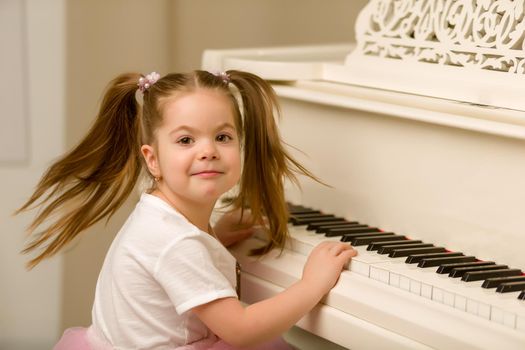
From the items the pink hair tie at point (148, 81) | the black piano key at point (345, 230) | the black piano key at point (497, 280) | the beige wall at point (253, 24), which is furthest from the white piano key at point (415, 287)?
the beige wall at point (253, 24)

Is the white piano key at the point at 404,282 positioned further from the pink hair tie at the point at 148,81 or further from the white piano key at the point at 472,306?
the pink hair tie at the point at 148,81

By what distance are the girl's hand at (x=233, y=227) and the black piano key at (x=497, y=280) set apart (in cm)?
67

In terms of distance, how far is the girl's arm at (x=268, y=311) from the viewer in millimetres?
1654

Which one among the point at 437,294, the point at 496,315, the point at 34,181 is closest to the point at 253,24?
the point at 34,181

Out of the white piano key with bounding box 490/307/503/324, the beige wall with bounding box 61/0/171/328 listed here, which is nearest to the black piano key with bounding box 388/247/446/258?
the white piano key with bounding box 490/307/503/324

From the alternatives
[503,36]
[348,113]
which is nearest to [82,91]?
[348,113]

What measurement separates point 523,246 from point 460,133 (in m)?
0.25

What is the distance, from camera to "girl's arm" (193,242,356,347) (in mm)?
1654

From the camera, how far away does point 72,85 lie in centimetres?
296

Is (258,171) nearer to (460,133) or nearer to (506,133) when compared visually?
(460,133)

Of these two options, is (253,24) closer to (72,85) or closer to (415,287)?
(72,85)

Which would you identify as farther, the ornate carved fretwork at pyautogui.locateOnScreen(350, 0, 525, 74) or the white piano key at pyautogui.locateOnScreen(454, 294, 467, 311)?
the ornate carved fretwork at pyautogui.locateOnScreen(350, 0, 525, 74)

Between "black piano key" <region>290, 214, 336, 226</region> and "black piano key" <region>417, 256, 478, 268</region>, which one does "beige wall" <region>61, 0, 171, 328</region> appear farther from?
"black piano key" <region>417, 256, 478, 268</region>

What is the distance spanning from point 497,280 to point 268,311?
431 mm
